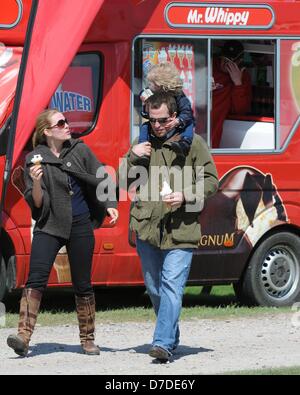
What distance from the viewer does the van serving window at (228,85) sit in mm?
12352

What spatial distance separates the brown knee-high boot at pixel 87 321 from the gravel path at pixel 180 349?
78 mm

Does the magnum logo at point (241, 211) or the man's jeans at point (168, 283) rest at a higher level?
the magnum logo at point (241, 211)

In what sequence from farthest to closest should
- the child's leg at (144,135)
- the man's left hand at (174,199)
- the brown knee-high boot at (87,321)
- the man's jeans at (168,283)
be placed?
the brown knee-high boot at (87,321) → the child's leg at (144,135) → the man's jeans at (168,283) → the man's left hand at (174,199)

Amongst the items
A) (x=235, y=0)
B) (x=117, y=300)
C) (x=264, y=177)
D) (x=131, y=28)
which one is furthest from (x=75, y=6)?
(x=117, y=300)

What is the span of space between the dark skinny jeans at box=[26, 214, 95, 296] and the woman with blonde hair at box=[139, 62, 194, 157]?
778 mm

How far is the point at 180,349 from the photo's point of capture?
10.3 m

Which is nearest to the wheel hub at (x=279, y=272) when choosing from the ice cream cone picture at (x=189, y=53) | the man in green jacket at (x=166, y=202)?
the ice cream cone picture at (x=189, y=53)

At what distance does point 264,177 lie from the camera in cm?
1255

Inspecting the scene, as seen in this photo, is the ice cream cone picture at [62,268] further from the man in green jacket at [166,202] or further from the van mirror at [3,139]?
the man in green jacket at [166,202]

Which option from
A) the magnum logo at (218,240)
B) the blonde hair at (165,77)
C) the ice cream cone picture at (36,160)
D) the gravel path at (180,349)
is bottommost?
the gravel path at (180,349)

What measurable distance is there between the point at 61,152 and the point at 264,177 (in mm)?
3252

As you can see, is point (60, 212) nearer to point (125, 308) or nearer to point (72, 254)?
point (72, 254)

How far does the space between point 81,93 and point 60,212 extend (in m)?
2.50

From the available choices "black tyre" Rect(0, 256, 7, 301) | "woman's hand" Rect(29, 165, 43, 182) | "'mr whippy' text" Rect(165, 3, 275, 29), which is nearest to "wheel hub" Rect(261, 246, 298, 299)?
"'mr whippy' text" Rect(165, 3, 275, 29)
